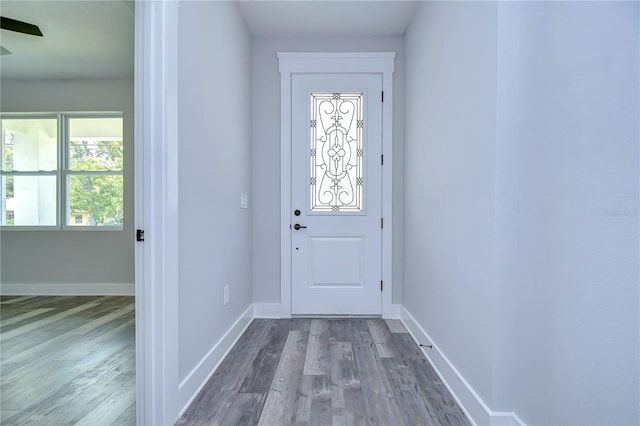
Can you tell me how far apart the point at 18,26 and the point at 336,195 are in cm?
305

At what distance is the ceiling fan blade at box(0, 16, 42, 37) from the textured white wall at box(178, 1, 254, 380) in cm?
177

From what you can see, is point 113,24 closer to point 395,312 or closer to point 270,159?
point 270,159

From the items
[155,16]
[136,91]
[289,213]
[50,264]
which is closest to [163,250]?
[136,91]

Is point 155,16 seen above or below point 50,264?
above

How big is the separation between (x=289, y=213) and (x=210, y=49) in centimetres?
159

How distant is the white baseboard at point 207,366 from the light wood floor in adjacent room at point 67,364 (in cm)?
26

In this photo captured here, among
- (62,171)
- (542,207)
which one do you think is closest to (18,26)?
(62,171)

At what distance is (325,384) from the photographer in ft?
6.32

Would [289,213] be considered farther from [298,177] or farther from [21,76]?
[21,76]

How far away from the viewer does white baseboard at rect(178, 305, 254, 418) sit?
5.55ft

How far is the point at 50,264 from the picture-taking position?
413cm

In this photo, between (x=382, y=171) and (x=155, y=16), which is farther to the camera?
(x=382, y=171)

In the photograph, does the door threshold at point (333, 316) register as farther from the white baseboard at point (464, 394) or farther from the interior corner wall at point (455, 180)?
the white baseboard at point (464, 394)

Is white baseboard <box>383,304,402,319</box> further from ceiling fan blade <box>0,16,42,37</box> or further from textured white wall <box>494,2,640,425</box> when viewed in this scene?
ceiling fan blade <box>0,16,42,37</box>
